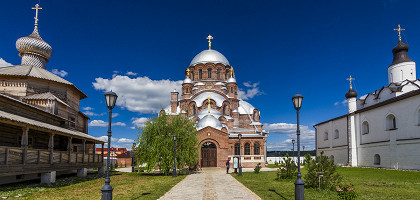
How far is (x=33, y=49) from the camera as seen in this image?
22.4 m

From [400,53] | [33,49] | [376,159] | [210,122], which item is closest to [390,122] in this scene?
[376,159]

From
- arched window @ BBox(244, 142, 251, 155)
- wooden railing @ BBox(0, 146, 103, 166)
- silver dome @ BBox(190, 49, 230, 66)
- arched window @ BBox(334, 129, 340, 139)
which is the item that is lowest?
arched window @ BBox(244, 142, 251, 155)

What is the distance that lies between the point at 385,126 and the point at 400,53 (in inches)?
430

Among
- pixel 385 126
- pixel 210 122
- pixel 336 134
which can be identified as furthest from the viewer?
pixel 336 134

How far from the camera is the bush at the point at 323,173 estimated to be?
40.6 feet

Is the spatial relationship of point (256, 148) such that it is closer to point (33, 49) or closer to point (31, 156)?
point (33, 49)

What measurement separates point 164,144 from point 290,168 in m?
9.09

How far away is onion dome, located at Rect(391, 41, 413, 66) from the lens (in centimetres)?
3193

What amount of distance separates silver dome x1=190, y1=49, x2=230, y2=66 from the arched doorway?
17.4 metres

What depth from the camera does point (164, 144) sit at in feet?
69.7

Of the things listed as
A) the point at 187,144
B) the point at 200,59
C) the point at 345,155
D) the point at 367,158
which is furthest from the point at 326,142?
the point at 187,144

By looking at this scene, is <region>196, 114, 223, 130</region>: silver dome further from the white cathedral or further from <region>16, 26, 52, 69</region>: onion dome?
<region>16, 26, 52, 69</region>: onion dome

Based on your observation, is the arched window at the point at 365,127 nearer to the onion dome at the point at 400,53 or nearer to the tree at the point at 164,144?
the onion dome at the point at 400,53

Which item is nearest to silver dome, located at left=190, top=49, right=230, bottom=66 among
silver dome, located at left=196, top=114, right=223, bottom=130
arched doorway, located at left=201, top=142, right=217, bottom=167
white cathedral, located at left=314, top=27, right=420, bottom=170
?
silver dome, located at left=196, top=114, right=223, bottom=130
